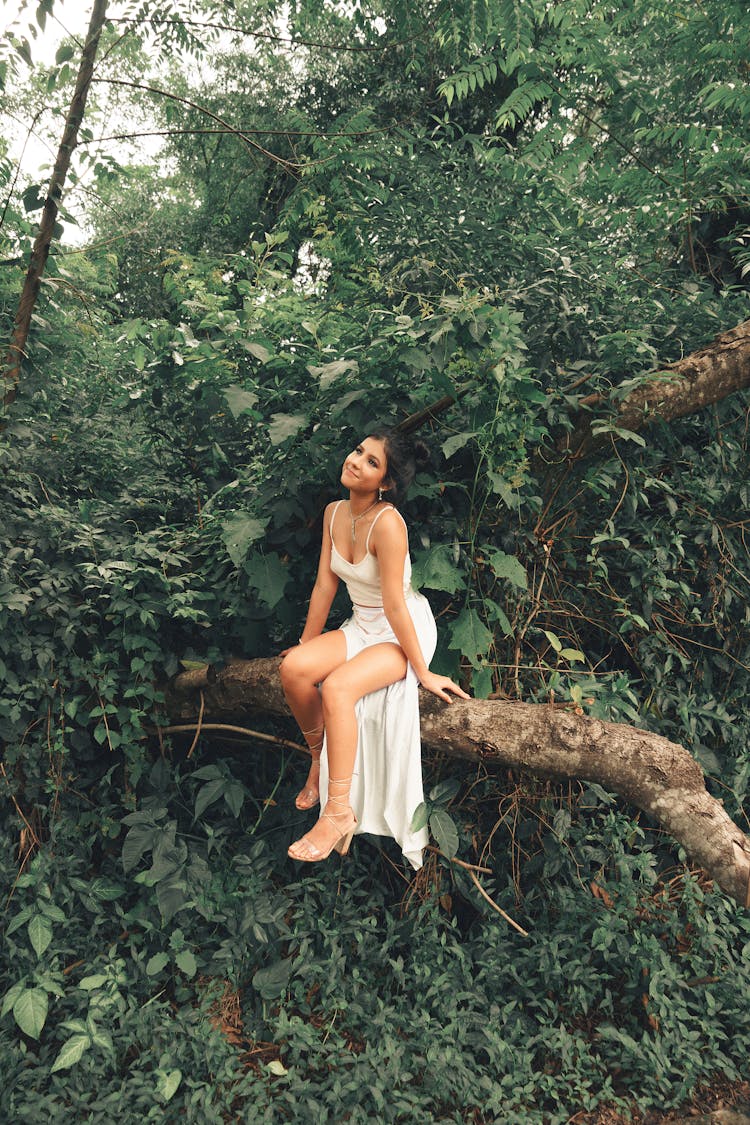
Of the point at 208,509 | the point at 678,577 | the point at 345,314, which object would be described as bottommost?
the point at 678,577

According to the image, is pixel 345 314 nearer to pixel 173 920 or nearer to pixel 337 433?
pixel 337 433

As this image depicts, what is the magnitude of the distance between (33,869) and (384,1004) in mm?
1616

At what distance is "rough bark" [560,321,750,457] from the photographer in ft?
11.4

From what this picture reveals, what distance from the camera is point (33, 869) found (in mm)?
3191

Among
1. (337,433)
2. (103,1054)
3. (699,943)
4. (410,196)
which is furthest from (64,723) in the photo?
(410,196)

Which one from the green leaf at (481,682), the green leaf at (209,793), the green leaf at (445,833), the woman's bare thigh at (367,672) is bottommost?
the green leaf at (445,833)

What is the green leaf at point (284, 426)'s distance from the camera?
2.95 meters

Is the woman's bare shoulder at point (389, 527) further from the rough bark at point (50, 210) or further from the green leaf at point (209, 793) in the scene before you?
the rough bark at point (50, 210)

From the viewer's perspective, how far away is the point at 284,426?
3.01 m

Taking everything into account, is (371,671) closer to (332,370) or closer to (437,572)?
(437,572)

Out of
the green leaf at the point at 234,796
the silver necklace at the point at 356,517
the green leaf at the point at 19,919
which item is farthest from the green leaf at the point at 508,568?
the green leaf at the point at 19,919

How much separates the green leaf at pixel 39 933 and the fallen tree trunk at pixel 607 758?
129 centimetres

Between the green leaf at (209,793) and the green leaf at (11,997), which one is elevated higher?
the green leaf at (209,793)

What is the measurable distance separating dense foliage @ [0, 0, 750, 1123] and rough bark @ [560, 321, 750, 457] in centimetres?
8
